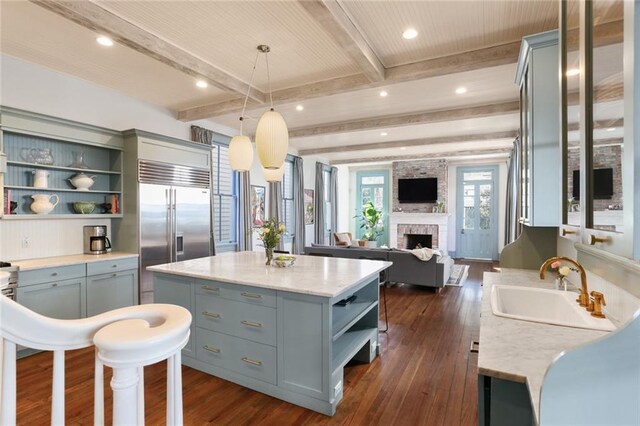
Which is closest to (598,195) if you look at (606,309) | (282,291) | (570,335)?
(570,335)

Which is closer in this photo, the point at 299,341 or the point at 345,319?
the point at 299,341

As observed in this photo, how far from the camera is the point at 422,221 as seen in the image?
962 cm

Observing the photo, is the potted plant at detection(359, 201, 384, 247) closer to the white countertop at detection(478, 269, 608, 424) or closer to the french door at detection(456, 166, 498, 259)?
the french door at detection(456, 166, 498, 259)

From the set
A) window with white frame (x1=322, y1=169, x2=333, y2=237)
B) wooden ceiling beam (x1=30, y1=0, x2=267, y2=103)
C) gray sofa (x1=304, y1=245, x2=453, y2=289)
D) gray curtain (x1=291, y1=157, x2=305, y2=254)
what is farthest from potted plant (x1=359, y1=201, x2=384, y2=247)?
wooden ceiling beam (x1=30, y1=0, x2=267, y2=103)

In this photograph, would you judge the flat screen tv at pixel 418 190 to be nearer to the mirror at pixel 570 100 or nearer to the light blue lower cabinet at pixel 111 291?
the light blue lower cabinet at pixel 111 291

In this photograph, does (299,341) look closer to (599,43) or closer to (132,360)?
(132,360)

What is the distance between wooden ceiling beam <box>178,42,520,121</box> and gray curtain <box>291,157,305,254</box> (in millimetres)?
3565

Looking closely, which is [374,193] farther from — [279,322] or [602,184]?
[602,184]

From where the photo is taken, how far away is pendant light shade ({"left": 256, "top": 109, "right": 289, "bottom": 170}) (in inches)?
106

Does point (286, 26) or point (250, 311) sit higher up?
point (286, 26)

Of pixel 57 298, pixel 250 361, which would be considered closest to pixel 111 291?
pixel 57 298

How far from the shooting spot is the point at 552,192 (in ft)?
6.97

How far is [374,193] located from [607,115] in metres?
10.1

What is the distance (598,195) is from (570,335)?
2.61ft
